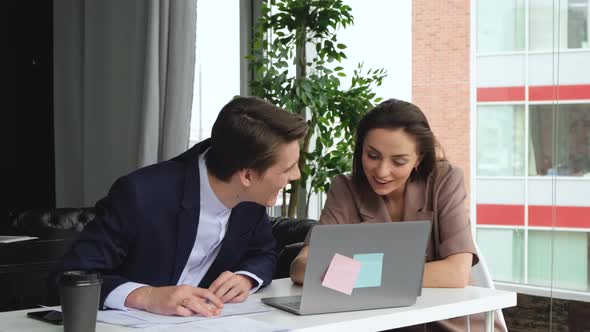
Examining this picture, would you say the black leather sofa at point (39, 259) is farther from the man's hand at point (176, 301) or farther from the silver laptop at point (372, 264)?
the silver laptop at point (372, 264)

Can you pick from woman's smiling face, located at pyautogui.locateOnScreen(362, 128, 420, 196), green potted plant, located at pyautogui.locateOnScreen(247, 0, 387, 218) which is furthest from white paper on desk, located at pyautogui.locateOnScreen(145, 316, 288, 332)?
green potted plant, located at pyautogui.locateOnScreen(247, 0, 387, 218)

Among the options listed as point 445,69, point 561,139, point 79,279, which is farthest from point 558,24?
point 79,279

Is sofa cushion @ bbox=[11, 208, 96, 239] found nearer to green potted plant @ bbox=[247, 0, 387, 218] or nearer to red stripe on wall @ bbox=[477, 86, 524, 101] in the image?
green potted plant @ bbox=[247, 0, 387, 218]

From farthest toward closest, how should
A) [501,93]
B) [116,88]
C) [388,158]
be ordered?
[116,88], [501,93], [388,158]

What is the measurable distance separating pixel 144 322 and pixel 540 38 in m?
2.93

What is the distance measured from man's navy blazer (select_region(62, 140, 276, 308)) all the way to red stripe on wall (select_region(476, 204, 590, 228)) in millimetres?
2169

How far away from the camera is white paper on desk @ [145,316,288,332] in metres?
1.59

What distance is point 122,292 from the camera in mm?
1820

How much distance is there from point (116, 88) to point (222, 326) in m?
3.65

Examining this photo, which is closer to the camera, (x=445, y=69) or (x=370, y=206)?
(x=370, y=206)

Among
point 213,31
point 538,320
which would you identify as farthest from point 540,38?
point 213,31

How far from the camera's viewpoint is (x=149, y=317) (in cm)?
172

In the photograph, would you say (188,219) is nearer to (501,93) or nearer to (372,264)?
(372,264)

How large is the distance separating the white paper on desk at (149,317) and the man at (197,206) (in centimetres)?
6
